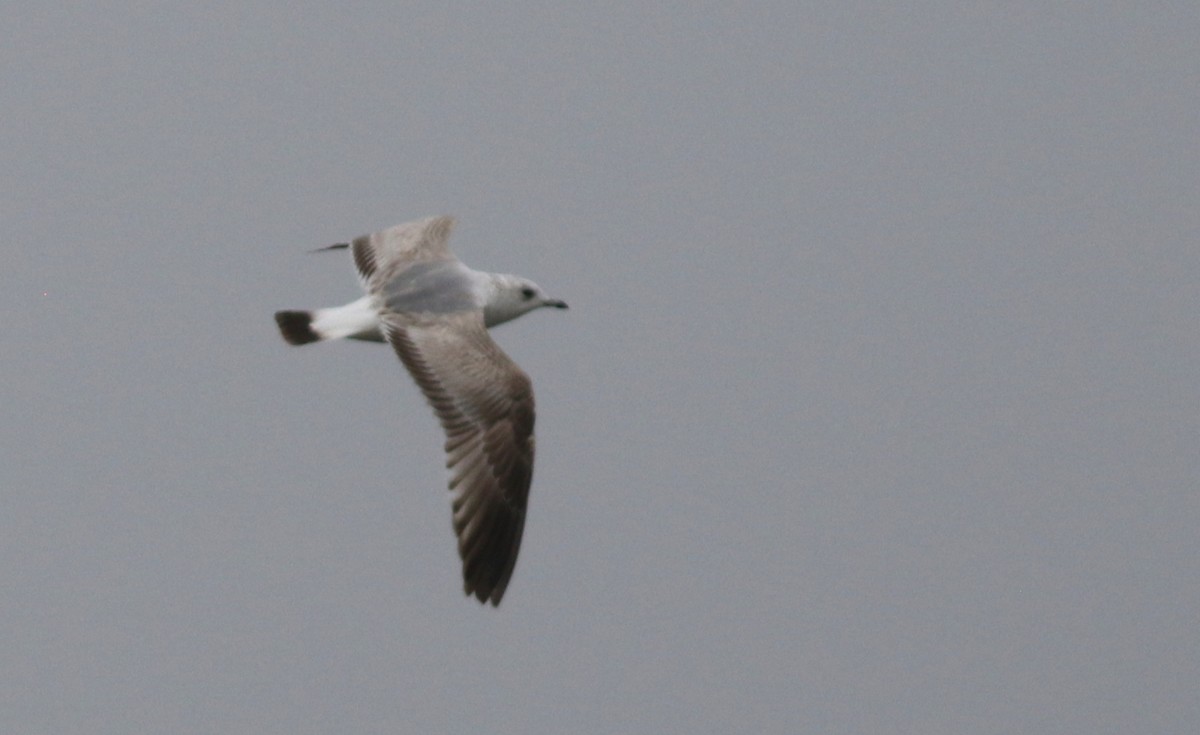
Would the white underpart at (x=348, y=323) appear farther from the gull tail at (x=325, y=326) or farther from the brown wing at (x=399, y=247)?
the brown wing at (x=399, y=247)

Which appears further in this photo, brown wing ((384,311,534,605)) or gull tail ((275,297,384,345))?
gull tail ((275,297,384,345))

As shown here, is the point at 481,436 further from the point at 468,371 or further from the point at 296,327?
the point at 296,327

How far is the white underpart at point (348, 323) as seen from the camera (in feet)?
36.2

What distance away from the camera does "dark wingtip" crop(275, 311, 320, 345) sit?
1105 cm

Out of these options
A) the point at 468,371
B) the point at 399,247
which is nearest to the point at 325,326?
the point at 468,371

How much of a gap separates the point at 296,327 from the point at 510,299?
112 cm

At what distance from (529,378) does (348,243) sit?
203 cm

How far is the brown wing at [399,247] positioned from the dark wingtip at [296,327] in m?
0.54

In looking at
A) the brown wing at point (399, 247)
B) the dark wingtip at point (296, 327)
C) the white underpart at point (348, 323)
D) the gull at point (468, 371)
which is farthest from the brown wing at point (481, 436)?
the brown wing at point (399, 247)

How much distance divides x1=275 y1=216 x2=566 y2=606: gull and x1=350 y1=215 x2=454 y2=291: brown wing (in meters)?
0.04

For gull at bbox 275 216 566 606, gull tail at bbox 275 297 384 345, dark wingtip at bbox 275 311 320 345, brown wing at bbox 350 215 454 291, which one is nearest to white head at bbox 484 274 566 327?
gull at bbox 275 216 566 606

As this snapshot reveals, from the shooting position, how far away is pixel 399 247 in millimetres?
11969

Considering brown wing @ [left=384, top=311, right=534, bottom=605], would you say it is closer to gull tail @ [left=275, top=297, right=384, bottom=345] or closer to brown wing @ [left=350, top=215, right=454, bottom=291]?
gull tail @ [left=275, top=297, right=384, bottom=345]

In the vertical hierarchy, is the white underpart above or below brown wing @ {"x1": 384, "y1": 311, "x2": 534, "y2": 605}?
above
